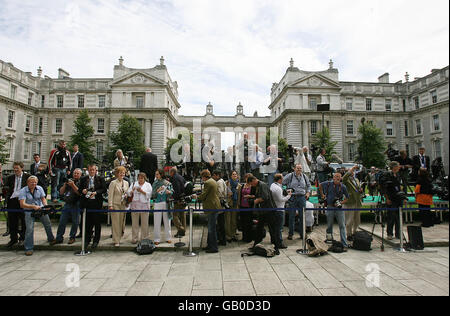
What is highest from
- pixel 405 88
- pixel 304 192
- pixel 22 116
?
pixel 405 88

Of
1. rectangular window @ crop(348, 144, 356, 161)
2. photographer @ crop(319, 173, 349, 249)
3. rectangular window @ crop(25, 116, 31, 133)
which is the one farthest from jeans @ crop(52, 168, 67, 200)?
rectangular window @ crop(348, 144, 356, 161)

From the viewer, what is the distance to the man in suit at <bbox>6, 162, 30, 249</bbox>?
699 centimetres

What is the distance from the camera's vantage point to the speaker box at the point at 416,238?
6530 mm

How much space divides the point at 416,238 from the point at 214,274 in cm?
576

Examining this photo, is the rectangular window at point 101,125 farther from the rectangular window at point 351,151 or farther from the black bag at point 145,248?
the rectangular window at point 351,151

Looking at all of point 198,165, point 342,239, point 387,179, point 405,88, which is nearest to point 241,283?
point 342,239

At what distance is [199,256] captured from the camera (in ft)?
20.7

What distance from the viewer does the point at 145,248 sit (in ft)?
21.4

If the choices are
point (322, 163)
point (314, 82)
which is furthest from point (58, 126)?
point (322, 163)

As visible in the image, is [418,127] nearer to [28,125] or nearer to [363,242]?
[363,242]

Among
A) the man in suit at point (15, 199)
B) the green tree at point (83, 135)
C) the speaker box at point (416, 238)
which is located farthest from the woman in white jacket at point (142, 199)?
the green tree at point (83, 135)

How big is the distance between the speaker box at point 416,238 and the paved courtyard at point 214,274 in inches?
21.3

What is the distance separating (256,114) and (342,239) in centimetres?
6282
